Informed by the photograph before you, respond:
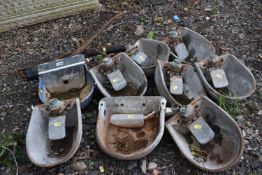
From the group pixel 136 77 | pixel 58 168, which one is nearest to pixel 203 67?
pixel 136 77

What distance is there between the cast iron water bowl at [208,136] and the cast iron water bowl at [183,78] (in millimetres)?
201

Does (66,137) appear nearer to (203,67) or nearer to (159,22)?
(203,67)

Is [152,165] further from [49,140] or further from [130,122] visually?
[49,140]

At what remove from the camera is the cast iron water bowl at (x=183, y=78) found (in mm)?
2855

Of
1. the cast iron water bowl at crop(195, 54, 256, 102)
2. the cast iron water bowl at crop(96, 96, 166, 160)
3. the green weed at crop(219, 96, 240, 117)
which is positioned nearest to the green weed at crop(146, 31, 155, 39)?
the cast iron water bowl at crop(195, 54, 256, 102)

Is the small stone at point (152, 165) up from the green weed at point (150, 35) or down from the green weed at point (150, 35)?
down

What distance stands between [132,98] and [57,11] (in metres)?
1.54

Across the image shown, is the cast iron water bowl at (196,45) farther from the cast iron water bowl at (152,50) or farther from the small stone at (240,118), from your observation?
the small stone at (240,118)

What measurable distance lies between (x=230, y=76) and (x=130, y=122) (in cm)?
94

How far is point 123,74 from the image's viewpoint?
3059 millimetres

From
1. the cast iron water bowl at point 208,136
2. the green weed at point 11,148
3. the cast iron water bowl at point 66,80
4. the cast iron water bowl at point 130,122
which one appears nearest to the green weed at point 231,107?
the cast iron water bowl at point 208,136

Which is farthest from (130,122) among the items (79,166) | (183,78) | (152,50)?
(152,50)

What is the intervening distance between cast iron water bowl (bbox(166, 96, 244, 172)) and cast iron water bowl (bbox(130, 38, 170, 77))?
0.56 m

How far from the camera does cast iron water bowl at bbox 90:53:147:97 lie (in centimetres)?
294
